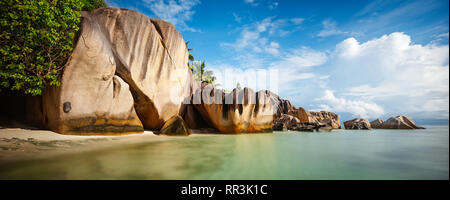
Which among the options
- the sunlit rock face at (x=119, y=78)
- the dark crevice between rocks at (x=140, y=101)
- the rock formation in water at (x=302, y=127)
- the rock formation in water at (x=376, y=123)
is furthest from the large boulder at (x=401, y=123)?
the dark crevice between rocks at (x=140, y=101)

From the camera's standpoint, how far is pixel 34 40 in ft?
20.4

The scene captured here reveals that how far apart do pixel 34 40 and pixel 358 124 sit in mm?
26903

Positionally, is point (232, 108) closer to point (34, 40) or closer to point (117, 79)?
point (117, 79)

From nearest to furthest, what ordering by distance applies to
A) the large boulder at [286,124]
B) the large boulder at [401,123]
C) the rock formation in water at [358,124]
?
the large boulder at [286,124]
the large boulder at [401,123]
the rock formation in water at [358,124]

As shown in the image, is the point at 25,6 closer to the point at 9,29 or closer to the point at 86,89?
the point at 9,29

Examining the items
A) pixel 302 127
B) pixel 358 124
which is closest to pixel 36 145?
pixel 302 127

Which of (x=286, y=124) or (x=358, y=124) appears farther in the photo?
(x=358, y=124)

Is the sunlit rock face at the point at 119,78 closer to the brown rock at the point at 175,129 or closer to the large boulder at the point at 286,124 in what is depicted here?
the brown rock at the point at 175,129

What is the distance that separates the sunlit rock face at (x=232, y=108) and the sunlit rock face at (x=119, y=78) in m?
1.78

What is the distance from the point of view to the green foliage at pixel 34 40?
5.71m

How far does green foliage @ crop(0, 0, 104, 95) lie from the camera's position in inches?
225

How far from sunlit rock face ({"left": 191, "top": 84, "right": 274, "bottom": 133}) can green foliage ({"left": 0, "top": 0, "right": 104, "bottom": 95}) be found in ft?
22.8
